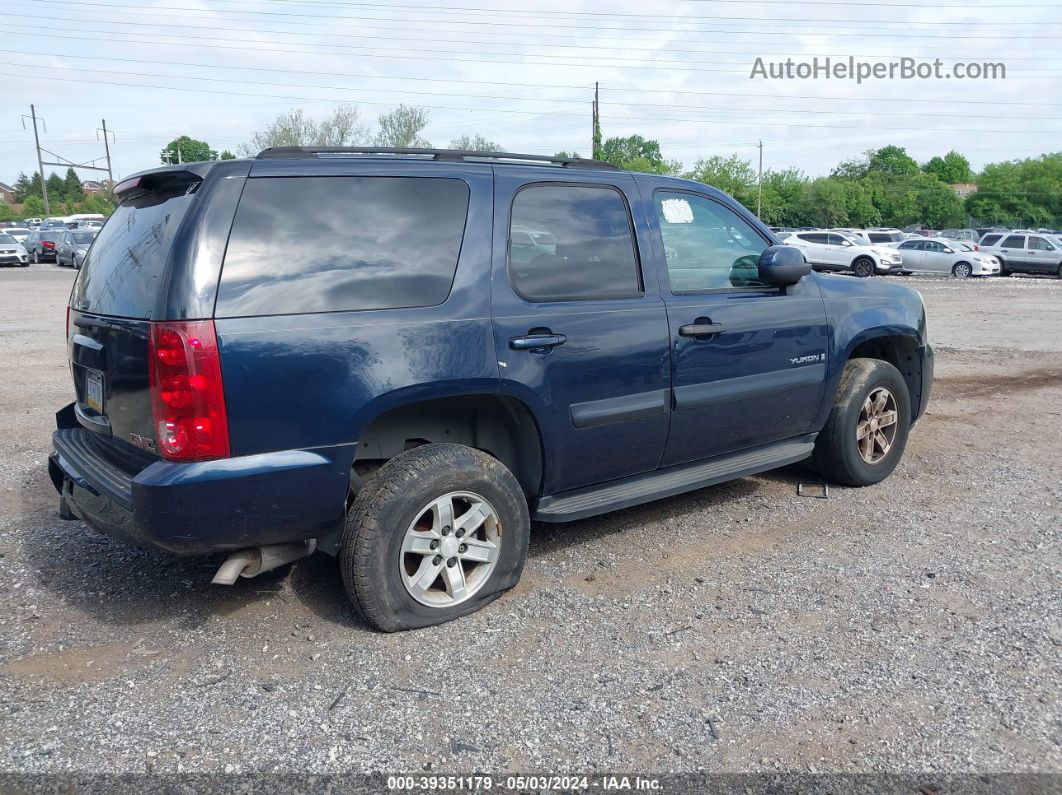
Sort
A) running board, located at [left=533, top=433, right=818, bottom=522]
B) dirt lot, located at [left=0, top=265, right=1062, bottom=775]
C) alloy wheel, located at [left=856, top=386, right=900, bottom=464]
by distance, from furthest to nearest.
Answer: alloy wheel, located at [left=856, top=386, right=900, bottom=464] → running board, located at [left=533, top=433, right=818, bottom=522] → dirt lot, located at [left=0, top=265, right=1062, bottom=775]

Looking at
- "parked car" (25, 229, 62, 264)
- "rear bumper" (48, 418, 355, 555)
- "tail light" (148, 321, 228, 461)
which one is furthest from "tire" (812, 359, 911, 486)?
"parked car" (25, 229, 62, 264)

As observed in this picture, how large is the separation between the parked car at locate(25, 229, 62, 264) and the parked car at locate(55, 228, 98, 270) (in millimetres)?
461

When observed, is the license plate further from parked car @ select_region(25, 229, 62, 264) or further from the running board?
parked car @ select_region(25, 229, 62, 264)

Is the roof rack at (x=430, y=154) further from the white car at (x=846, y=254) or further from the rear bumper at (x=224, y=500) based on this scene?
the white car at (x=846, y=254)

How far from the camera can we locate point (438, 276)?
12.0 ft

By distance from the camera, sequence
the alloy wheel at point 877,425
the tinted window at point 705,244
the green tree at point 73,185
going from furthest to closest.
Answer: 1. the green tree at point 73,185
2. the alloy wheel at point 877,425
3. the tinted window at point 705,244

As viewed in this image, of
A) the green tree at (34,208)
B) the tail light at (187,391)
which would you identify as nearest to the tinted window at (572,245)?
the tail light at (187,391)

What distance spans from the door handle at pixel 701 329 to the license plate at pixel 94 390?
264cm

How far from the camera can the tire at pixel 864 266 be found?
30.6m

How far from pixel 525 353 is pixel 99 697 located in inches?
82.6

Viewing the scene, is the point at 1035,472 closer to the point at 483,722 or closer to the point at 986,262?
the point at 483,722

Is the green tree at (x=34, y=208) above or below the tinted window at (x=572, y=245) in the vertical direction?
above

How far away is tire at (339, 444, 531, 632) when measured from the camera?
351 centimetres

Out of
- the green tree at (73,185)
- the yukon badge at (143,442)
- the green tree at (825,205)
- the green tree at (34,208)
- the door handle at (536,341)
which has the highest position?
the green tree at (73,185)
